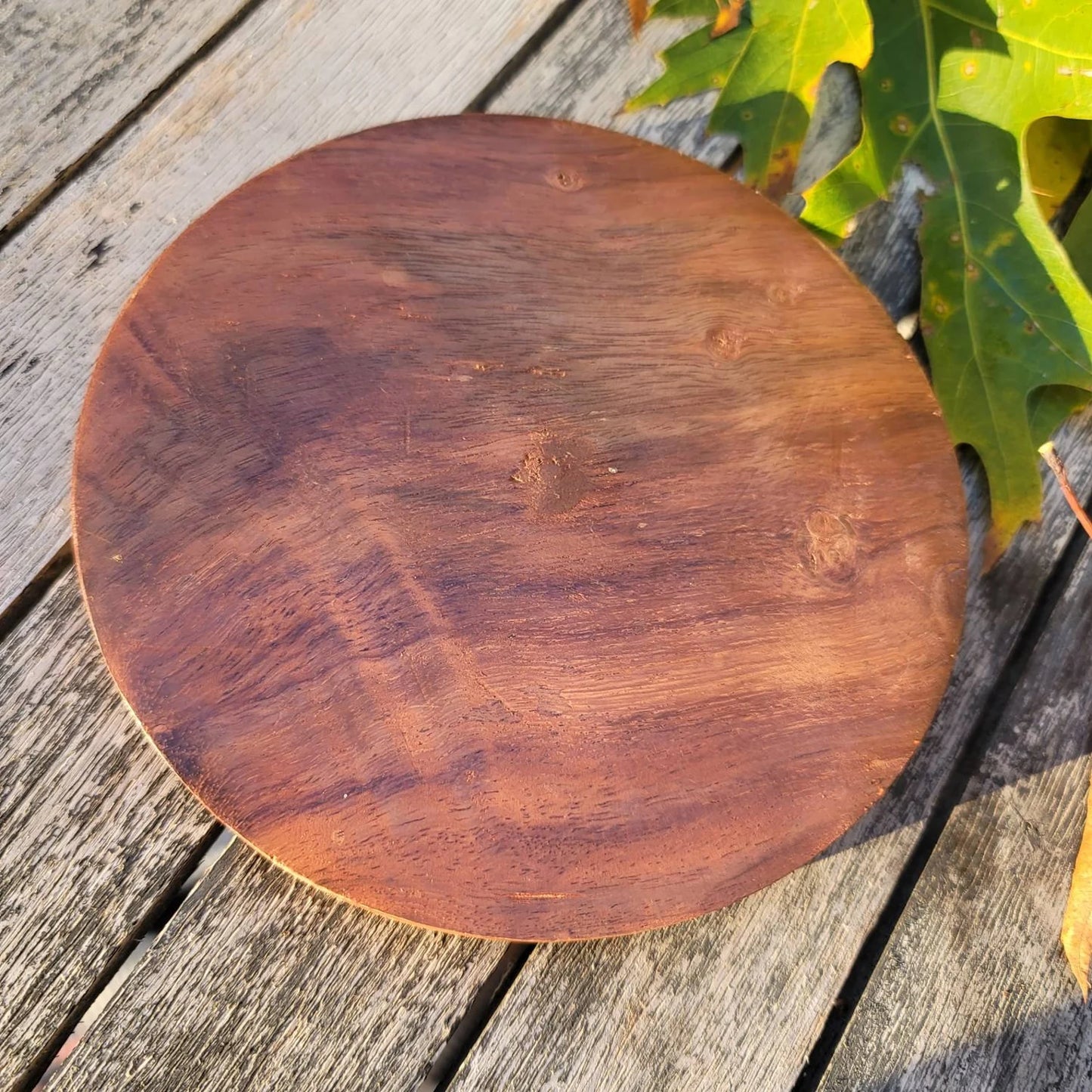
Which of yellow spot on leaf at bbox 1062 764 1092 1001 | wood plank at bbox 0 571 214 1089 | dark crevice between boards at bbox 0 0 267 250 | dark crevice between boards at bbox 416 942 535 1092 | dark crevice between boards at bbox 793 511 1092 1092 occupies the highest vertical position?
dark crevice between boards at bbox 0 0 267 250

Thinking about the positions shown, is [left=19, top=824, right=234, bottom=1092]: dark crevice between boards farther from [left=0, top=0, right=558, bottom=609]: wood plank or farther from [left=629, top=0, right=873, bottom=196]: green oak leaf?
[left=629, top=0, right=873, bottom=196]: green oak leaf

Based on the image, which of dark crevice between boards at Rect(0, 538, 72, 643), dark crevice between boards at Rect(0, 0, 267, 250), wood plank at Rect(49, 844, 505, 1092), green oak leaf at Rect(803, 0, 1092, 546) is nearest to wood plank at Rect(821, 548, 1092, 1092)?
green oak leaf at Rect(803, 0, 1092, 546)

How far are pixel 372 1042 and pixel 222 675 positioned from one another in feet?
1.38

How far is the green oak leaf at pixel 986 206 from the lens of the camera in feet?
3.47

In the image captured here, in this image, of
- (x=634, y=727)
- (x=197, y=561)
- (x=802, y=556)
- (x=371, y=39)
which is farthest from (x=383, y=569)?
(x=371, y=39)

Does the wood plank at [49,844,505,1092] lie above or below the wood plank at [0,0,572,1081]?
below

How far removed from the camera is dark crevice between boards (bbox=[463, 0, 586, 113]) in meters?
1.26

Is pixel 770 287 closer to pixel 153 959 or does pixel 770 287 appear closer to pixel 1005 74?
pixel 1005 74

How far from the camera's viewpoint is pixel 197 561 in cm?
79

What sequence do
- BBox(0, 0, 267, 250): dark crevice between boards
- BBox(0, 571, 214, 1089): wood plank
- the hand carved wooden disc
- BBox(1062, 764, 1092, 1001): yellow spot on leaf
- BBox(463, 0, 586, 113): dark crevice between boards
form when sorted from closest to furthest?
the hand carved wooden disc, BBox(0, 571, 214, 1089): wood plank, BBox(1062, 764, 1092, 1001): yellow spot on leaf, BBox(0, 0, 267, 250): dark crevice between boards, BBox(463, 0, 586, 113): dark crevice between boards

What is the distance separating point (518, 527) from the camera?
0.87 meters

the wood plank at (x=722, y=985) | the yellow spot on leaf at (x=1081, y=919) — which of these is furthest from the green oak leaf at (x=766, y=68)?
the yellow spot on leaf at (x=1081, y=919)

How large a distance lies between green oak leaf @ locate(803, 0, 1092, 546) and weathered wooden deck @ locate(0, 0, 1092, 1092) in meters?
0.12

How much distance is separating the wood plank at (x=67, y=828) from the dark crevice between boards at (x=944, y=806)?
2.30 ft
